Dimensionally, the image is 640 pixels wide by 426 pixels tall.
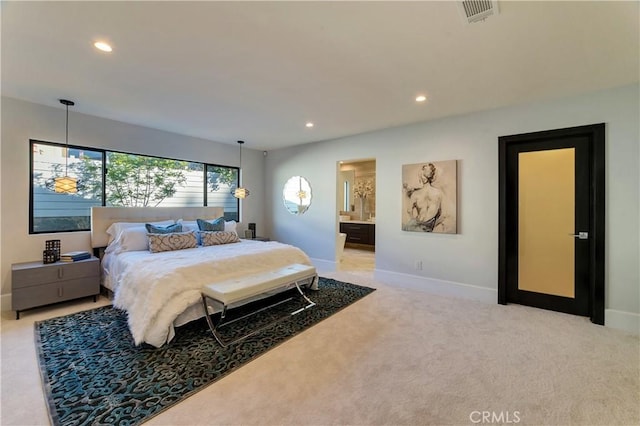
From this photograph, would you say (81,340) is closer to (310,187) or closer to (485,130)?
(310,187)

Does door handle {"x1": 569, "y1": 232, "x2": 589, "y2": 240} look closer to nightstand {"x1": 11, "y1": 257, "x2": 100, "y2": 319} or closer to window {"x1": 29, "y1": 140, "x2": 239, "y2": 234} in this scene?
window {"x1": 29, "y1": 140, "x2": 239, "y2": 234}

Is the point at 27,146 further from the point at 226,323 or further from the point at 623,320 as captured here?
the point at 623,320

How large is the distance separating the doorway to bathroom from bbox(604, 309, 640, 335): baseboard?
4.80 m

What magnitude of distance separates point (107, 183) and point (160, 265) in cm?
231

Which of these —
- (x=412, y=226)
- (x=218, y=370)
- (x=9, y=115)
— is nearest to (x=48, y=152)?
(x=9, y=115)

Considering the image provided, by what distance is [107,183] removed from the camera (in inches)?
169

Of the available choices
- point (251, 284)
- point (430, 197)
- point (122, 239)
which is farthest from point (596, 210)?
point (122, 239)

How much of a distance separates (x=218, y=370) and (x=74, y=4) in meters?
2.78

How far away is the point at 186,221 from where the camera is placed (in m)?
4.92

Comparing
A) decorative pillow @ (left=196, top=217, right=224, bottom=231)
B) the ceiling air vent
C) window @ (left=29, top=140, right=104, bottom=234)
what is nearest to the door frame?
the ceiling air vent

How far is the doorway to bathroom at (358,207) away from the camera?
7.84m

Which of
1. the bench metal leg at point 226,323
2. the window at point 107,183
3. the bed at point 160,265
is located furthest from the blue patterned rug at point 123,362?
the window at point 107,183

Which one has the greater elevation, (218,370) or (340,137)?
(340,137)

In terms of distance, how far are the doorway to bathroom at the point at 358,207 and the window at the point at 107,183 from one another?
3.89m
